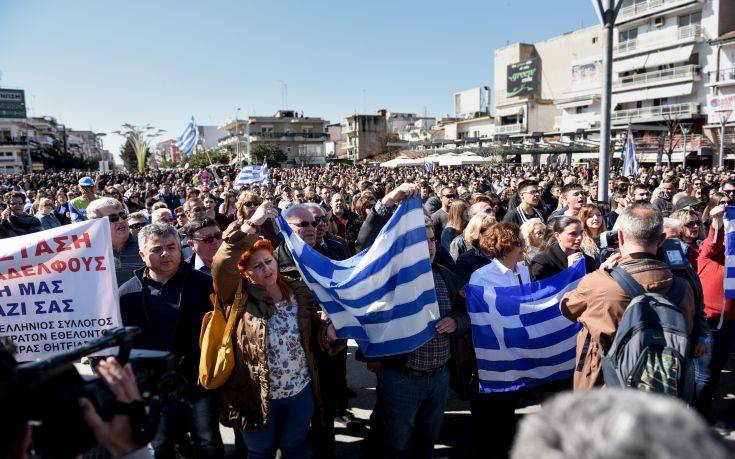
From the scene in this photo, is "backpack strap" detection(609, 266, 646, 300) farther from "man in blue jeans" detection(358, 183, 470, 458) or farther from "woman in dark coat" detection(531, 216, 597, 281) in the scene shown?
"woman in dark coat" detection(531, 216, 597, 281)

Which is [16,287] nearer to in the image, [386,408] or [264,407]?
[264,407]

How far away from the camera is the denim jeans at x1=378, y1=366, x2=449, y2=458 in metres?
3.13

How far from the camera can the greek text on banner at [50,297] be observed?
3.20 meters

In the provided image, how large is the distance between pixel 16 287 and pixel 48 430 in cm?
228

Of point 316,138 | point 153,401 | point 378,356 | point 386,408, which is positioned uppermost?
point 316,138

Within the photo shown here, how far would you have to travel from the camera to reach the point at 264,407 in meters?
2.95

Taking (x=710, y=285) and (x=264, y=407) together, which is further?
(x=710, y=285)

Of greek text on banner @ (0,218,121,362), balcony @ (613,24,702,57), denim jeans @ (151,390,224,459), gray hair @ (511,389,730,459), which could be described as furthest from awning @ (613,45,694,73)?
gray hair @ (511,389,730,459)

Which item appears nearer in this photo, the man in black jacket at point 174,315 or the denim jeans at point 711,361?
the man in black jacket at point 174,315

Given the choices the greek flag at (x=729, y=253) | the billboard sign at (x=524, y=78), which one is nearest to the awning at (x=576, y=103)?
the billboard sign at (x=524, y=78)

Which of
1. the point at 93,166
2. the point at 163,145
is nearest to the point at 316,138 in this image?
the point at 93,166

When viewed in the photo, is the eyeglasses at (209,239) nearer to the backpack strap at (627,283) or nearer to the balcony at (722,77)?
the backpack strap at (627,283)

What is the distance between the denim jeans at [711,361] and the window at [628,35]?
179ft

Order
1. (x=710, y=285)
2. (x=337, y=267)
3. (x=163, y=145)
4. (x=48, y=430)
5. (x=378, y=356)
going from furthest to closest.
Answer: (x=163, y=145) → (x=710, y=285) → (x=337, y=267) → (x=378, y=356) → (x=48, y=430)
